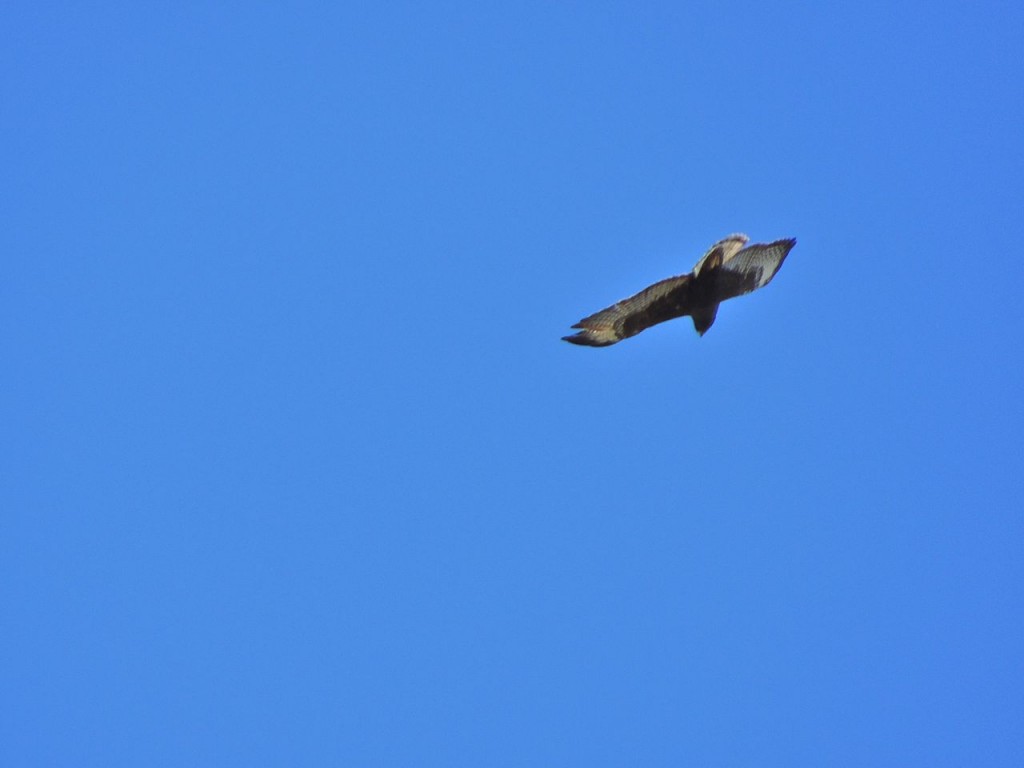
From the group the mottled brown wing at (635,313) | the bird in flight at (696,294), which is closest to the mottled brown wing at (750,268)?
the bird in flight at (696,294)

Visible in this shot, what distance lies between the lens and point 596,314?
741 inches

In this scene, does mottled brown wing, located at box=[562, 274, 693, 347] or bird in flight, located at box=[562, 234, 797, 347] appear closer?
bird in flight, located at box=[562, 234, 797, 347]

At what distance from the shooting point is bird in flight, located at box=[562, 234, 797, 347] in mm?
18547

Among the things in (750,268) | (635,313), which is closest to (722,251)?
(750,268)

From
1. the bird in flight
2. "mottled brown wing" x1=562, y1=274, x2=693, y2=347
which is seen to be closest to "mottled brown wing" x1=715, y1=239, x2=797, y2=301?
the bird in flight

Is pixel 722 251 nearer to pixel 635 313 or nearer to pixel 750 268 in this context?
pixel 750 268

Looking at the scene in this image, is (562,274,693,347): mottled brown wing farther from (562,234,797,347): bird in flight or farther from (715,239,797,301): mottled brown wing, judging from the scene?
(715,239,797,301): mottled brown wing

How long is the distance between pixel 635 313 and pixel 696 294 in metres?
0.75

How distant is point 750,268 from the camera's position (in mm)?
18734

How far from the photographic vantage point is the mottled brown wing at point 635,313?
61.6 ft

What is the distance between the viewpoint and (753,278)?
1888 cm

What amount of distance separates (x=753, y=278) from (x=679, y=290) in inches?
34.9

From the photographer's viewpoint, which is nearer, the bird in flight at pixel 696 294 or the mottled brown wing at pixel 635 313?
the bird in flight at pixel 696 294

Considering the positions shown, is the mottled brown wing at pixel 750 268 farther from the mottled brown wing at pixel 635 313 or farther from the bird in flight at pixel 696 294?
the mottled brown wing at pixel 635 313
